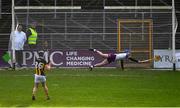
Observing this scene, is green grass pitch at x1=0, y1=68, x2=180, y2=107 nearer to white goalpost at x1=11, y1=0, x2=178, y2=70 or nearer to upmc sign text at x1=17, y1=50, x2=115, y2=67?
upmc sign text at x1=17, y1=50, x2=115, y2=67

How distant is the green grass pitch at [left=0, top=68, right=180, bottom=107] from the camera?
1703 cm

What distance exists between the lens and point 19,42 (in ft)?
95.3

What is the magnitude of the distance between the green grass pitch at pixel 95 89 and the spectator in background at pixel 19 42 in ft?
5.50

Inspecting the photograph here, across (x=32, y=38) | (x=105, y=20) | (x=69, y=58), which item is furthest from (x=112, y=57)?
(x=105, y=20)

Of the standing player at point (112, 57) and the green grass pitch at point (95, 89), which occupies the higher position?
the standing player at point (112, 57)

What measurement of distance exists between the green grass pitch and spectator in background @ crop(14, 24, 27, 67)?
168 centimetres

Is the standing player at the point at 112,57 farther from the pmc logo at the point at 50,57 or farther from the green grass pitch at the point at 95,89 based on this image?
the pmc logo at the point at 50,57

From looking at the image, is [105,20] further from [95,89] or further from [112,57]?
[95,89]

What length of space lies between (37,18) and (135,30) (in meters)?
5.35

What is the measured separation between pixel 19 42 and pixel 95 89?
9.77 m

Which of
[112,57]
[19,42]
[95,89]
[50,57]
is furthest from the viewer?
[50,57]

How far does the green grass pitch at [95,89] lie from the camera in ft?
55.9

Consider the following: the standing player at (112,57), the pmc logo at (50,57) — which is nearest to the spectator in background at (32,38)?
the pmc logo at (50,57)

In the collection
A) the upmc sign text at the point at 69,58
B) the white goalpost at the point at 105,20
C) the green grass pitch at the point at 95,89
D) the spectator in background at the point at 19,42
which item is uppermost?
the white goalpost at the point at 105,20
